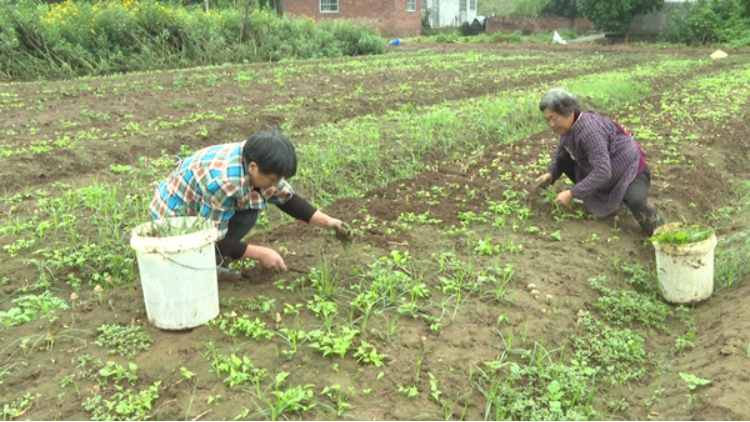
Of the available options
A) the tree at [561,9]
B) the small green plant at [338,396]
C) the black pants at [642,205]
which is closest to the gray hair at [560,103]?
the black pants at [642,205]

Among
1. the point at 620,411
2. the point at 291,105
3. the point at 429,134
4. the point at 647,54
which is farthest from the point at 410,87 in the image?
the point at 647,54

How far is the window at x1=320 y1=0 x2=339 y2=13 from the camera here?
29.3 meters

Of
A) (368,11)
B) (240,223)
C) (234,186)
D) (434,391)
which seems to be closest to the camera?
(434,391)

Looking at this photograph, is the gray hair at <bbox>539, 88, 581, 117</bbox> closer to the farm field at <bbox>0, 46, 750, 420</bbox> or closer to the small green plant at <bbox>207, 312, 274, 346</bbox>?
the farm field at <bbox>0, 46, 750, 420</bbox>

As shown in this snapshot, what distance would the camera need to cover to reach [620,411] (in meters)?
2.71

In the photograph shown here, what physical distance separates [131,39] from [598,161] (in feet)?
42.2

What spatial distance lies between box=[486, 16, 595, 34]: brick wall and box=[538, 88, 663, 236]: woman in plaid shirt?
2875 centimetres

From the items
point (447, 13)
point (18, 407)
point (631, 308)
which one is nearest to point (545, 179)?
point (631, 308)

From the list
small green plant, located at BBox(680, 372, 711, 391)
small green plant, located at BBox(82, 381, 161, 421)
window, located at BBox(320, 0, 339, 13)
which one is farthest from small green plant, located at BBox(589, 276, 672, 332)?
window, located at BBox(320, 0, 339, 13)

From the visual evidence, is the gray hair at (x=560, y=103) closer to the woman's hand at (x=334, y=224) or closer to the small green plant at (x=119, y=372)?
the woman's hand at (x=334, y=224)

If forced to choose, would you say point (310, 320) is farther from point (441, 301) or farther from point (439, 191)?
point (439, 191)

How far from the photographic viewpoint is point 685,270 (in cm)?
361

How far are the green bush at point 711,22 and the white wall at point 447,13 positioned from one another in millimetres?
13891

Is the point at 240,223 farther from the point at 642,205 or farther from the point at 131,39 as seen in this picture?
the point at 131,39
